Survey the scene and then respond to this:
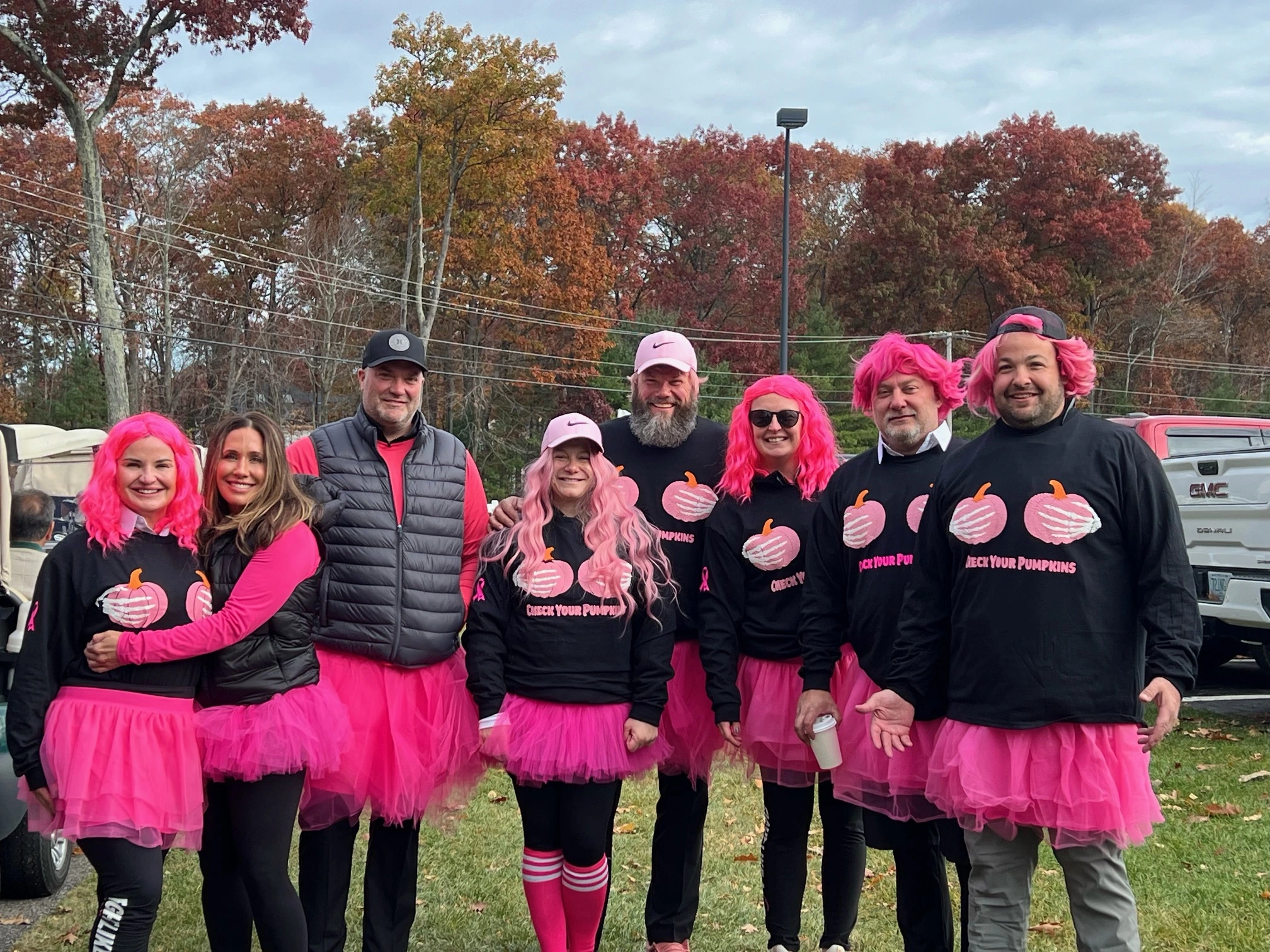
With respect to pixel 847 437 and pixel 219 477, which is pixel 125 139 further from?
pixel 219 477

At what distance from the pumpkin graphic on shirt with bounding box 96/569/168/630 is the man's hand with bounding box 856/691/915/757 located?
2.19m

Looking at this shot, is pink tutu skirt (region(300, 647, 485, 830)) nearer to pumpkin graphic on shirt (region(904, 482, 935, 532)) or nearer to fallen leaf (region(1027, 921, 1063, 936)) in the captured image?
pumpkin graphic on shirt (region(904, 482, 935, 532))

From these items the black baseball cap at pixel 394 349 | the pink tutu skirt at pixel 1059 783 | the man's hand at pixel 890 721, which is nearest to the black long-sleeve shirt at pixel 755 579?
the man's hand at pixel 890 721

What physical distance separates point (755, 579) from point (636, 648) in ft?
1.78

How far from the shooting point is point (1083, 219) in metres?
36.8

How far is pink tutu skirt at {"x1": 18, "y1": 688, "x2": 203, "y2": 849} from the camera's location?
311 cm

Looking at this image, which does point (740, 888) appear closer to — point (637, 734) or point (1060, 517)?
point (637, 734)

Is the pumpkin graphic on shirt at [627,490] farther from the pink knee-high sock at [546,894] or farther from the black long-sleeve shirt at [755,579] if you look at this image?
the pink knee-high sock at [546,894]

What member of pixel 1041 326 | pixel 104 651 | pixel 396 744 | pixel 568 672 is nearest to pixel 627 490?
pixel 568 672

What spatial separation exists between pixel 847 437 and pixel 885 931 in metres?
25.4

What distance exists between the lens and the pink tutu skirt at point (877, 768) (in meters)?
3.43

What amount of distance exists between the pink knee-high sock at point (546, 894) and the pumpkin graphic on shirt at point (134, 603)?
1479mm

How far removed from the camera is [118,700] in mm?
3248

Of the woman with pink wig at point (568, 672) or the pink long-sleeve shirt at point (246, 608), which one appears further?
the woman with pink wig at point (568, 672)
